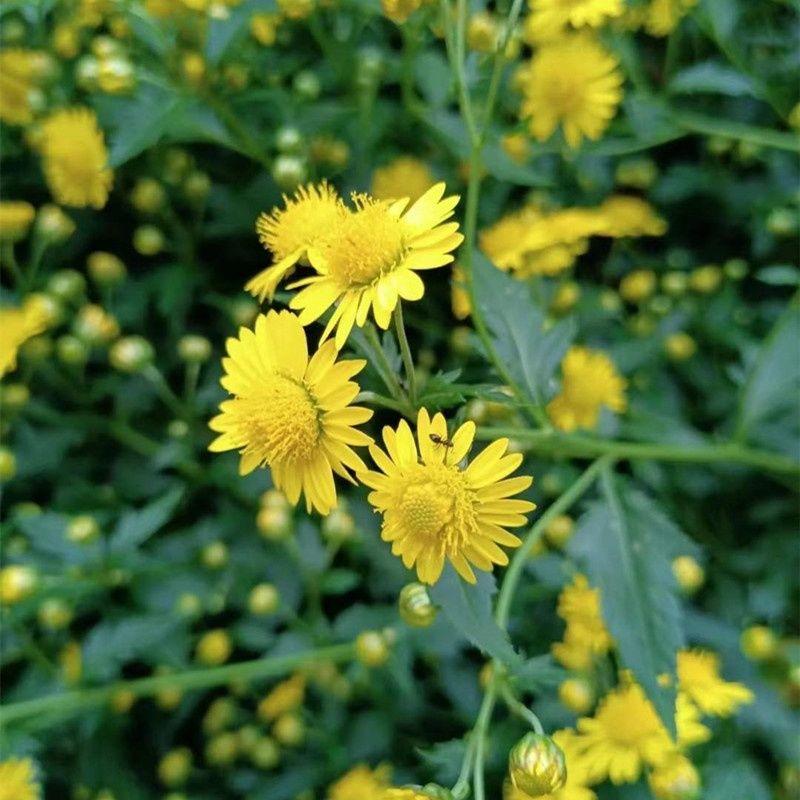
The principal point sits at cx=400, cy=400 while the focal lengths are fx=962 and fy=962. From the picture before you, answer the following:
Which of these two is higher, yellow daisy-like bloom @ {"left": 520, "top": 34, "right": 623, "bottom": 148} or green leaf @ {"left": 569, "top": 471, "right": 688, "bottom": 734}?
yellow daisy-like bloom @ {"left": 520, "top": 34, "right": 623, "bottom": 148}

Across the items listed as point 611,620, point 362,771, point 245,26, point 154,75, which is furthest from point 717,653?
point 154,75

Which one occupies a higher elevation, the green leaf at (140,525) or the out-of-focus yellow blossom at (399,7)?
the out-of-focus yellow blossom at (399,7)

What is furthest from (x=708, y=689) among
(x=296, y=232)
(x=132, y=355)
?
(x=132, y=355)

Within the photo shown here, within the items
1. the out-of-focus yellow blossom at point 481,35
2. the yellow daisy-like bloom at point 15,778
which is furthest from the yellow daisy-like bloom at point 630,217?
the yellow daisy-like bloom at point 15,778

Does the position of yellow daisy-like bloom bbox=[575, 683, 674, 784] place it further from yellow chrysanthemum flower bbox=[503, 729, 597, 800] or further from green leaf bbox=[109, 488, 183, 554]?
green leaf bbox=[109, 488, 183, 554]

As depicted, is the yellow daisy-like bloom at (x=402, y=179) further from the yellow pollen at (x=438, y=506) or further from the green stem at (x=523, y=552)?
the yellow pollen at (x=438, y=506)

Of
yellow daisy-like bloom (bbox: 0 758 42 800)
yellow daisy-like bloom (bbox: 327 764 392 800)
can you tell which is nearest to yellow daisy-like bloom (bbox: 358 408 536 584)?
yellow daisy-like bloom (bbox: 327 764 392 800)
